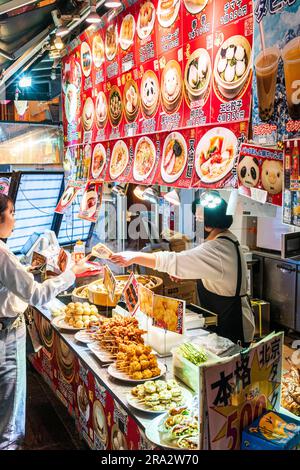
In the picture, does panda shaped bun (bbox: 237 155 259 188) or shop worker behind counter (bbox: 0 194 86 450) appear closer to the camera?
panda shaped bun (bbox: 237 155 259 188)

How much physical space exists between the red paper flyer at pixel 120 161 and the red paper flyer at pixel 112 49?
0.80m

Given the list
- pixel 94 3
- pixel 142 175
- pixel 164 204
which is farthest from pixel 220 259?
pixel 164 204

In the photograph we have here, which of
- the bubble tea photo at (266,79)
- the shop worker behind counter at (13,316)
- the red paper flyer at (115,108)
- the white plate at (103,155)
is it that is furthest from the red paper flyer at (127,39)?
the bubble tea photo at (266,79)

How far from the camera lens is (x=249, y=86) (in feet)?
10.5

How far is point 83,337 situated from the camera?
449 cm

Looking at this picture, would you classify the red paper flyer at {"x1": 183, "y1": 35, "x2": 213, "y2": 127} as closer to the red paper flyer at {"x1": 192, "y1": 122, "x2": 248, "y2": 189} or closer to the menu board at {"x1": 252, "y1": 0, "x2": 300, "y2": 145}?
the red paper flyer at {"x1": 192, "y1": 122, "x2": 248, "y2": 189}

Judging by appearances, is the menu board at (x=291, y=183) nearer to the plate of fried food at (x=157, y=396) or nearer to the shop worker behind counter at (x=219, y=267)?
the plate of fried food at (x=157, y=396)

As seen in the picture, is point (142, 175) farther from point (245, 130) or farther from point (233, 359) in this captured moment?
point (233, 359)

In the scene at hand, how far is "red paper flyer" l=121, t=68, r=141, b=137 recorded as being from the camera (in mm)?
4814

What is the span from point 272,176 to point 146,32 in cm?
234

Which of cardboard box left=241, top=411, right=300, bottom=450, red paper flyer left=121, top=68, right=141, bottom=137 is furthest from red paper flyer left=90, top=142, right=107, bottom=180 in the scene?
cardboard box left=241, top=411, right=300, bottom=450

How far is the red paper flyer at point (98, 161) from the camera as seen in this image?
18.7 ft

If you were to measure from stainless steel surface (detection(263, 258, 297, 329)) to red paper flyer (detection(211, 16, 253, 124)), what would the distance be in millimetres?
5512

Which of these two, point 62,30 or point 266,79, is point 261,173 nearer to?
point 266,79
